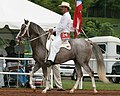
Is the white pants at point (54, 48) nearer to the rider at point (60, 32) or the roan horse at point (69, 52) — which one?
the rider at point (60, 32)

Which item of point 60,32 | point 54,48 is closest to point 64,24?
point 60,32

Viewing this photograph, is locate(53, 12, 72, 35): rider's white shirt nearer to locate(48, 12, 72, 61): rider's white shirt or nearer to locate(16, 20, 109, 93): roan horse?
locate(48, 12, 72, 61): rider's white shirt

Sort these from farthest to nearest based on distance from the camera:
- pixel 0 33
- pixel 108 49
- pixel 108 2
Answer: pixel 108 2
pixel 108 49
pixel 0 33

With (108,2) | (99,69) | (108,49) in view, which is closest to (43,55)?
(99,69)

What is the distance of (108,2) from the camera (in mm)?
93938

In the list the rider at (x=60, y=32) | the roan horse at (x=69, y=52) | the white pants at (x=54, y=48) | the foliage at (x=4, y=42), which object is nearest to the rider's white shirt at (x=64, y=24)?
the rider at (x=60, y=32)

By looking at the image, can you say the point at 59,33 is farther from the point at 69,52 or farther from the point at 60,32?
the point at 69,52

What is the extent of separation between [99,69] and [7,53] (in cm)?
772

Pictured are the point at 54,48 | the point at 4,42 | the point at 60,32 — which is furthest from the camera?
the point at 4,42

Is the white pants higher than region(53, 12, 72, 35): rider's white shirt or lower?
lower

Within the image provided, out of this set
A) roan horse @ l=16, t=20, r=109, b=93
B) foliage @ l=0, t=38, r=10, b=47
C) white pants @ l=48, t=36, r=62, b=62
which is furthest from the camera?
foliage @ l=0, t=38, r=10, b=47

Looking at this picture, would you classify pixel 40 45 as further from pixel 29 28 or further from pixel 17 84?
pixel 17 84

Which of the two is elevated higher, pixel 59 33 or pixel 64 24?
A: pixel 64 24

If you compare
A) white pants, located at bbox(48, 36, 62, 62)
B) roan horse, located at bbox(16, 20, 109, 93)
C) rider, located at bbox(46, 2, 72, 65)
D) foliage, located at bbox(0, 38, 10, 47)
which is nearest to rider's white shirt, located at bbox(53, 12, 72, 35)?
rider, located at bbox(46, 2, 72, 65)
